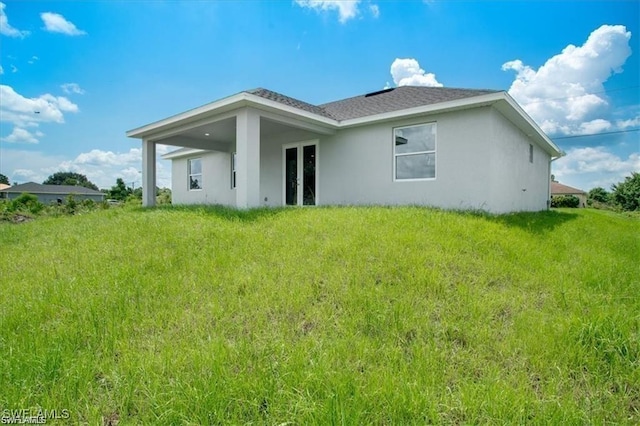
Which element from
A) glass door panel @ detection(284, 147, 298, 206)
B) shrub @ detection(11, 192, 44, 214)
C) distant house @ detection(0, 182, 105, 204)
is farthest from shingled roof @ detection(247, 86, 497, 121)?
distant house @ detection(0, 182, 105, 204)

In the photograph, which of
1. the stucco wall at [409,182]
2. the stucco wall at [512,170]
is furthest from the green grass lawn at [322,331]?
the stucco wall at [512,170]

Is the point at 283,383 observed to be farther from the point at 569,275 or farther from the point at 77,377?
the point at 569,275

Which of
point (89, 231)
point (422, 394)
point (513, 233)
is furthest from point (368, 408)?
point (89, 231)

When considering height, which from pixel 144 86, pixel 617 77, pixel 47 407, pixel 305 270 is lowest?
pixel 47 407

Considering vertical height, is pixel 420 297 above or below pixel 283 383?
above

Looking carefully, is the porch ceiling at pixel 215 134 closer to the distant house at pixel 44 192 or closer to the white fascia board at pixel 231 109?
the white fascia board at pixel 231 109

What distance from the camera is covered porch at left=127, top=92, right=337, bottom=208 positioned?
8062 millimetres

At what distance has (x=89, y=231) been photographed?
6273 millimetres

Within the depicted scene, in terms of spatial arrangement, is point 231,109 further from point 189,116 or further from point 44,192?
point 44,192

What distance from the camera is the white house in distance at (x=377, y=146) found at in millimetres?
8047

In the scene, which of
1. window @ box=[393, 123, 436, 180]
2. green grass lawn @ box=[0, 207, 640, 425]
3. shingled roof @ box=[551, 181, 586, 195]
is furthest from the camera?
shingled roof @ box=[551, 181, 586, 195]

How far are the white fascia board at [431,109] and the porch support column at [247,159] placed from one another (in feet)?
11.2

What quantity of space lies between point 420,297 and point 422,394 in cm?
144

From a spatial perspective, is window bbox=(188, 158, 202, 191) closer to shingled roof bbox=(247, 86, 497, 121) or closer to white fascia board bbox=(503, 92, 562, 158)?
shingled roof bbox=(247, 86, 497, 121)
